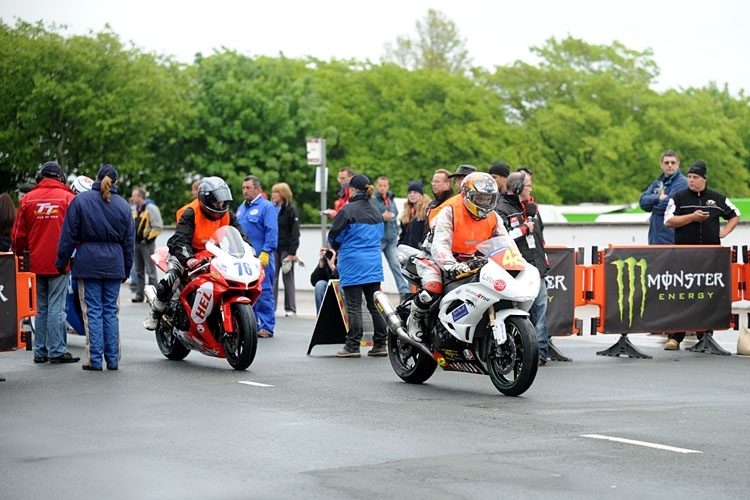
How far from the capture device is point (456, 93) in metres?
72.3

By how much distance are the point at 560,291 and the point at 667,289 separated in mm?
1519

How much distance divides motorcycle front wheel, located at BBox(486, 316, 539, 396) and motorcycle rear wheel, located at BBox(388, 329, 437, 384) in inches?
33.1

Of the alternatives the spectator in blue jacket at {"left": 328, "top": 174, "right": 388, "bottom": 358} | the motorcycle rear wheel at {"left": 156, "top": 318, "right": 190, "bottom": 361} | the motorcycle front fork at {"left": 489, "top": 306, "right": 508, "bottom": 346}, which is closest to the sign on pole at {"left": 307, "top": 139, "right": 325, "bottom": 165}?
the spectator in blue jacket at {"left": 328, "top": 174, "right": 388, "bottom": 358}

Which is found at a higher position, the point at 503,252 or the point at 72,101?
the point at 72,101

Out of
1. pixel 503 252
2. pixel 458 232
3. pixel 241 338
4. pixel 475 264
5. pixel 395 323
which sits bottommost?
pixel 241 338

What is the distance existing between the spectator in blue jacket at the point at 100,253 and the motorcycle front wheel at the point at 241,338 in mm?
1130

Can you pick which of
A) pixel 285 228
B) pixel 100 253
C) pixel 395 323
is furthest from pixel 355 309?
pixel 285 228

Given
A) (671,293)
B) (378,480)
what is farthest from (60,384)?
(671,293)

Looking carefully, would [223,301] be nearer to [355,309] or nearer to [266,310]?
[355,309]

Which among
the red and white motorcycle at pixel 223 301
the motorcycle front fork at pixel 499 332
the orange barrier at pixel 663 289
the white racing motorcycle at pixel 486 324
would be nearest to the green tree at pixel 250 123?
the orange barrier at pixel 663 289

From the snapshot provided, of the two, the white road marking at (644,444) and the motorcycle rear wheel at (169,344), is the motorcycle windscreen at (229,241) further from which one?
the white road marking at (644,444)

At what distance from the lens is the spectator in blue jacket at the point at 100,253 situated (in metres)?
13.1

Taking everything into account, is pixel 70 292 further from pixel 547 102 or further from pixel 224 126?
pixel 547 102

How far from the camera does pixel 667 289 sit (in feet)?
52.5
